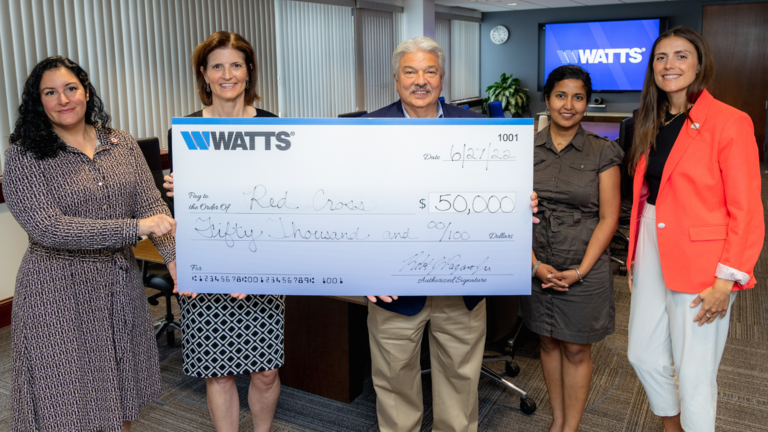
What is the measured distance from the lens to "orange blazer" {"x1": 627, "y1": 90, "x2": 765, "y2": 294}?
1.66m

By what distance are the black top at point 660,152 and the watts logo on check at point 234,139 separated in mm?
1139

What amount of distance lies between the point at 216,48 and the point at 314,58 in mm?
5076

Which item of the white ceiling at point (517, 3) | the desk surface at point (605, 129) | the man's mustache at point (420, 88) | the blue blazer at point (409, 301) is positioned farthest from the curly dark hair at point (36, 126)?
the white ceiling at point (517, 3)

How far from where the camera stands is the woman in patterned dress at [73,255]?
5.44 feet

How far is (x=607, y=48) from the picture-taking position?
9625mm

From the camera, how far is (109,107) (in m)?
4.54

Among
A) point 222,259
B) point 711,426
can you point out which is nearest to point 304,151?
point 222,259

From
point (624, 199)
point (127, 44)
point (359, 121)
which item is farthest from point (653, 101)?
point (127, 44)

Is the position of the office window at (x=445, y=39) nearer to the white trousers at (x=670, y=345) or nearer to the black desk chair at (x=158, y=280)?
the black desk chair at (x=158, y=280)

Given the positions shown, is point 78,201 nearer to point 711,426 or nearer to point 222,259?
point 222,259

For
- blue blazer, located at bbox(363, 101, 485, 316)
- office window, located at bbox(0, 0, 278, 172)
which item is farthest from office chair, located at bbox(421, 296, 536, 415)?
office window, located at bbox(0, 0, 278, 172)

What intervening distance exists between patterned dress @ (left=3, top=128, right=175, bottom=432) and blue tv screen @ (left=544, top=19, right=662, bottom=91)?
9.09 m

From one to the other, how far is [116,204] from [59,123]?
0.93 feet

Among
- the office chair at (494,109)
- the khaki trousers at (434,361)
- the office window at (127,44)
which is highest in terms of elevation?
the office window at (127,44)
